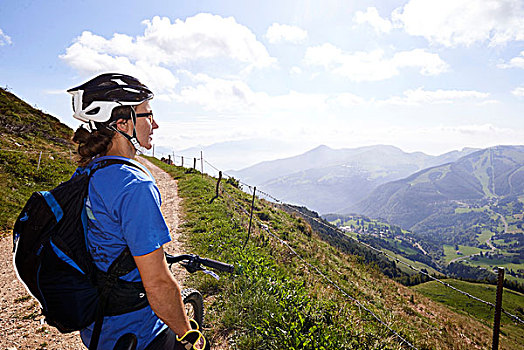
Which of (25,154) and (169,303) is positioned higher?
(25,154)

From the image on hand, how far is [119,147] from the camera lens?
1919 millimetres

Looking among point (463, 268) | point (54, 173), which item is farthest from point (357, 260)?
point (463, 268)

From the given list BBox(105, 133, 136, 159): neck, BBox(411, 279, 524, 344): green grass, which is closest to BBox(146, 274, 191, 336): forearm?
BBox(105, 133, 136, 159): neck

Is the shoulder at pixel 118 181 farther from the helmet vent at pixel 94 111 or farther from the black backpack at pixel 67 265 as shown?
the helmet vent at pixel 94 111

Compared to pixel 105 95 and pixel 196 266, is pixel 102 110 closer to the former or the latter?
pixel 105 95

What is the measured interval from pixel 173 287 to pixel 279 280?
5361mm

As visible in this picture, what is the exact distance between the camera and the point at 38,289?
1553 mm

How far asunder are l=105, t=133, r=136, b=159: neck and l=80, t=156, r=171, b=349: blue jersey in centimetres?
19

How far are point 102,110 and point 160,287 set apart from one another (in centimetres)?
127

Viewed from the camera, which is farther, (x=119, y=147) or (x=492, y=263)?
(x=492, y=263)

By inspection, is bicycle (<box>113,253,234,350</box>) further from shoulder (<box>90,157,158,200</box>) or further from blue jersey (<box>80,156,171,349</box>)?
shoulder (<box>90,157,158,200</box>)

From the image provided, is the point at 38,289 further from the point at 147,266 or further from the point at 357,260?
the point at 357,260

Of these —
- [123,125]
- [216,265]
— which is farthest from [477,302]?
[123,125]

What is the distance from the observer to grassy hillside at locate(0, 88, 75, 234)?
1222 cm
